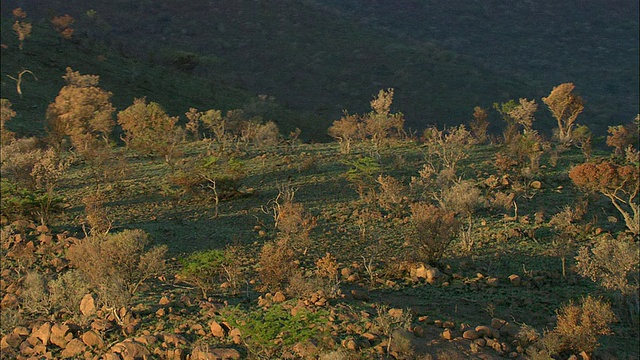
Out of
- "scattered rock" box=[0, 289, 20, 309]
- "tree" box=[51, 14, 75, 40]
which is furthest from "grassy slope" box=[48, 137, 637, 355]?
"tree" box=[51, 14, 75, 40]

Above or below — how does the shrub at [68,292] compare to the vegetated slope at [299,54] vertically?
above

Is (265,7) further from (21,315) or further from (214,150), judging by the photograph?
(21,315)

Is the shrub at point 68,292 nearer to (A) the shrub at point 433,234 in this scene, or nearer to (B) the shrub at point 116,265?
(B) the shrub at point 116,265

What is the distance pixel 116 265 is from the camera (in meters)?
8.98

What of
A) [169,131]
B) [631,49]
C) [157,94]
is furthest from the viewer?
[631,49]

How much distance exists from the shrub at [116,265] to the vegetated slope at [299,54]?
34114 mm

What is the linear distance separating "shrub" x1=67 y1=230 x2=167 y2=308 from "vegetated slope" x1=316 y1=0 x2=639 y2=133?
40.5m

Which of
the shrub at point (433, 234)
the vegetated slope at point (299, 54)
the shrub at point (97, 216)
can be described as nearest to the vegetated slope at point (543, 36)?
the vegetated slope at point (299, 54)

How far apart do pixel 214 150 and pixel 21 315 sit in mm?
10857

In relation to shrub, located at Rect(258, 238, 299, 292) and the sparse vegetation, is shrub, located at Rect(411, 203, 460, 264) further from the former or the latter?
shrub, located at Rect(258, 238, 299, 292)

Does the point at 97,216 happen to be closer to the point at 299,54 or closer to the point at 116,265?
the point at 116,265

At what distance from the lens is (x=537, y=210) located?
566 inches

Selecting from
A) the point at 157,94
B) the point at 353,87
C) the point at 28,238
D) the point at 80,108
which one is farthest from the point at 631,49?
the point at 28,238

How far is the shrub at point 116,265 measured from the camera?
8703mm
